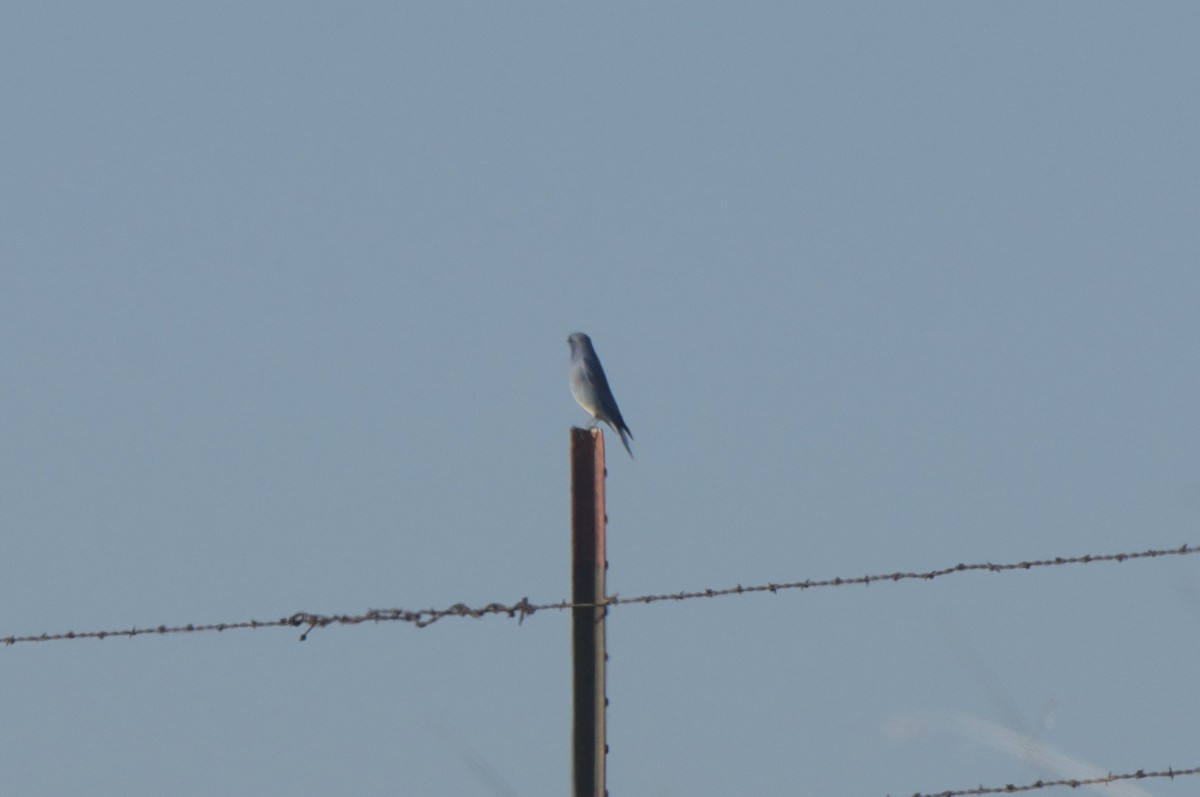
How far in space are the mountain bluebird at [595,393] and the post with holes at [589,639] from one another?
7.98 m

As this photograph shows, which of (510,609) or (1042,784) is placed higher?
(510,609)

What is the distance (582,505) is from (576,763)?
42.0 inches

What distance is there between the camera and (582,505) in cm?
993

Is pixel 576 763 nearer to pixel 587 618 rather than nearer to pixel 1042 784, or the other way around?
pixel 587 618

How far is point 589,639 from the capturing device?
975cm

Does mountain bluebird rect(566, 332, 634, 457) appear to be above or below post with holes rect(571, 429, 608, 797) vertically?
above

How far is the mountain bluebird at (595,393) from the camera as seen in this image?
1805 cm

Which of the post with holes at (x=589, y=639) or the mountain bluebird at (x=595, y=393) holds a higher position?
the mountain bluebird at (x=595, y=393)

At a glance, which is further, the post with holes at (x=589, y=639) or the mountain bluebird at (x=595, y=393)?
the mountain bluebird at (x=595, y=393)

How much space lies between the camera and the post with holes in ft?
31.7

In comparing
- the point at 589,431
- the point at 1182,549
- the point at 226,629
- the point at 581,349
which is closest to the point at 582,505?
the point at 589,431

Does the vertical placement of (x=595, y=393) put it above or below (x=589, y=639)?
above

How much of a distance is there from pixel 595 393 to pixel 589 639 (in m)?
8.38

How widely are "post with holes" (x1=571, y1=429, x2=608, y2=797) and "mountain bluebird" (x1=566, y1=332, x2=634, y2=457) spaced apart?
7.98 meters
